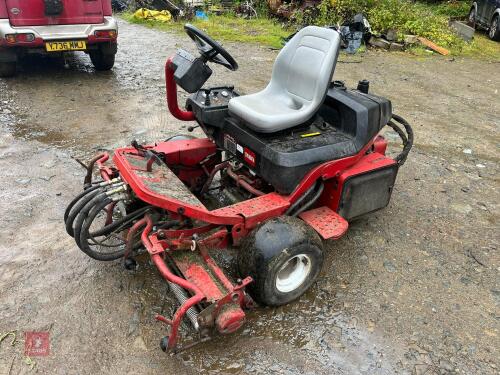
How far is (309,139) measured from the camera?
9.94 feet

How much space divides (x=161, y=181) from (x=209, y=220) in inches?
16.3

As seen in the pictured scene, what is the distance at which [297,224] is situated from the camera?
8.75 ft

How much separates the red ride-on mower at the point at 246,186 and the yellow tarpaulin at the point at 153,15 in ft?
27.9

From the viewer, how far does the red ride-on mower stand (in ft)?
8.18

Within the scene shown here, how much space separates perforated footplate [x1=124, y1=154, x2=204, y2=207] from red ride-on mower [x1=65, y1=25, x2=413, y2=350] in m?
0.01

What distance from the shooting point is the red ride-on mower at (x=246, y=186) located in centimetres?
249

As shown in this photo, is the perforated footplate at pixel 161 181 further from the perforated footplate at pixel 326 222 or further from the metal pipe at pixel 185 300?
the perforated footplate at pixel 326 222

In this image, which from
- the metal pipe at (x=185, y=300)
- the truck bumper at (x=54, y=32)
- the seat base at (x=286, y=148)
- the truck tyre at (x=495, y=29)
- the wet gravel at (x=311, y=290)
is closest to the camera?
the metal pipe at (x=185, y=300)

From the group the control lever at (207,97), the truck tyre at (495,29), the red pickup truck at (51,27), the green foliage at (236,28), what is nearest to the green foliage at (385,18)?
the green foliage at (236,28)

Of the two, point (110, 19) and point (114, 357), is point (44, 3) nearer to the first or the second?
point (110, 19)

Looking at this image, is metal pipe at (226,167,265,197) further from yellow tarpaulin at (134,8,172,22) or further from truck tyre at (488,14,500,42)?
truck tyre at (488,14,500,42)

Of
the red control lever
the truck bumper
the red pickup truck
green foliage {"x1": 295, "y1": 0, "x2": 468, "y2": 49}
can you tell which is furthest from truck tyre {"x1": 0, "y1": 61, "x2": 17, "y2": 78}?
green foliage {"x1": 295, "y1": 0, "x2": 468, "y2": 49}

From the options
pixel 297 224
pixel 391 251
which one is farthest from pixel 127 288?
pixel 391 251

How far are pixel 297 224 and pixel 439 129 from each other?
3.62 metres
